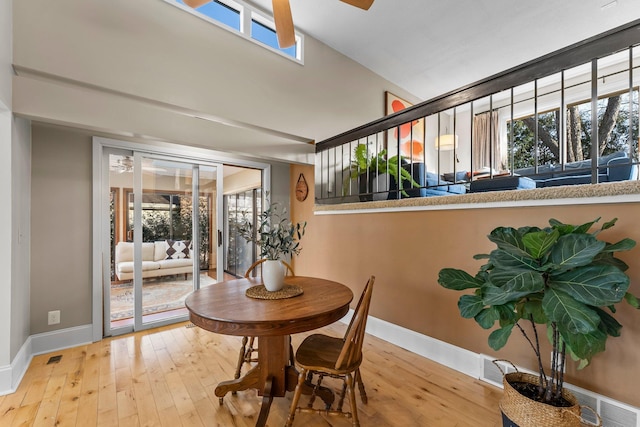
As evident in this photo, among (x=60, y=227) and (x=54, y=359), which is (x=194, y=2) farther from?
(x=54, y=359)

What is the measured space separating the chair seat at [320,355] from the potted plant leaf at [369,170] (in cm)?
177

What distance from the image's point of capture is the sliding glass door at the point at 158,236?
3.11 m

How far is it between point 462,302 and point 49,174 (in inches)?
143

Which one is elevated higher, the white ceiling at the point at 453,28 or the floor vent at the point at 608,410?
the white ceiling at the point at 453,28

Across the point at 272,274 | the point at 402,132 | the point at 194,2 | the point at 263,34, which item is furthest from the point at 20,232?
the point at 402,132

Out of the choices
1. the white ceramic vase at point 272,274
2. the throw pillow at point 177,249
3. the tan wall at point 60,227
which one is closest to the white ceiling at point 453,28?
the tan wall at point 60,227

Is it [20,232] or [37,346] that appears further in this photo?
[37,346]

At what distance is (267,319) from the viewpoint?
1440 mm

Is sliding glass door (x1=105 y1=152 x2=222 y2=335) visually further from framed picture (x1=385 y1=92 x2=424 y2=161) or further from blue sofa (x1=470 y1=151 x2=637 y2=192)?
framed picture (x1=385 y1=92 x2=424 y2=161)

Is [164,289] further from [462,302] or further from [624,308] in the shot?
[624,308]

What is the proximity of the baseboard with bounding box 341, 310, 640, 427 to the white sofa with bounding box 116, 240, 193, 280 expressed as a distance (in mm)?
2183

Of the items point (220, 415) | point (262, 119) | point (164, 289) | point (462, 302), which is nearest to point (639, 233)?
point (462, 302)

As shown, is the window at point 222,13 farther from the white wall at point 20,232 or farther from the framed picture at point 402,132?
the framed picture at point 402,132

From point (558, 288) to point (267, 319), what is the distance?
1.43 metres
